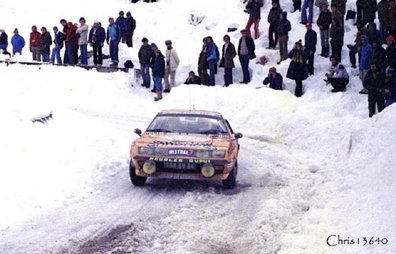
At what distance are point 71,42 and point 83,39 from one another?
1.80 ft

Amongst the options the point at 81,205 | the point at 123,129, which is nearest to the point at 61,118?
the point at 123,129

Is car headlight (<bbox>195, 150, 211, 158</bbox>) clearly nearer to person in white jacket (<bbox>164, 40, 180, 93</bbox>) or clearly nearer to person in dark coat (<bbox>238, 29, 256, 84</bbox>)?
person in dark coat (<bbox>238, 29, 256, 84</bbox>)

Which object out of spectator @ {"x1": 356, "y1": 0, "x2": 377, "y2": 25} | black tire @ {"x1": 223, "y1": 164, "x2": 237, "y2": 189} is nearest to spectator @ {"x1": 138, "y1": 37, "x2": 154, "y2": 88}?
spectator @ {"x1": 356, "y1": 0, "x2": 377, "y2": 25}

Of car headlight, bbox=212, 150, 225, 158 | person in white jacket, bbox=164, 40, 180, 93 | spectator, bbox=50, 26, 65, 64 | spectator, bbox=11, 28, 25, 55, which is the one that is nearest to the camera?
car headlight, bbox=212, 150, 225, 158

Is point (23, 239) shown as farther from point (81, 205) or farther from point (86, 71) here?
point (86, 71)

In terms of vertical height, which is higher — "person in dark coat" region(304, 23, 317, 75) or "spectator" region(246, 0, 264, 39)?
"spectator" region(246, 0, 264, 39)

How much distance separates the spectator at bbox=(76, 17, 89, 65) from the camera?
87.5 feet

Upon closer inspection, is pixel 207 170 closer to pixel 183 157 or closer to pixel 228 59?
pixel 183 157

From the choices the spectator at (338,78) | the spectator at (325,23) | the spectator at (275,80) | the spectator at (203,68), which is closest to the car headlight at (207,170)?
the spectator at (338,78)

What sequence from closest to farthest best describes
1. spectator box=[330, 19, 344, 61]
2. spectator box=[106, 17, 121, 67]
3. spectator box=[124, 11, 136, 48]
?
spectator box=[330, 19, 344, 61]
spectator box=[106, 17, 121, 67]
spectator box=[124, 11, 136, 48]

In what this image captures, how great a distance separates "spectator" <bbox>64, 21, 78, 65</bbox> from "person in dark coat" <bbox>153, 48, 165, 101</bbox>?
439 centimetres

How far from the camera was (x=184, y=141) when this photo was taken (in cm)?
1280

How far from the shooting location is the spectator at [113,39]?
27141mm

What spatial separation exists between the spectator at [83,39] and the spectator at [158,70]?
3.95 metres
